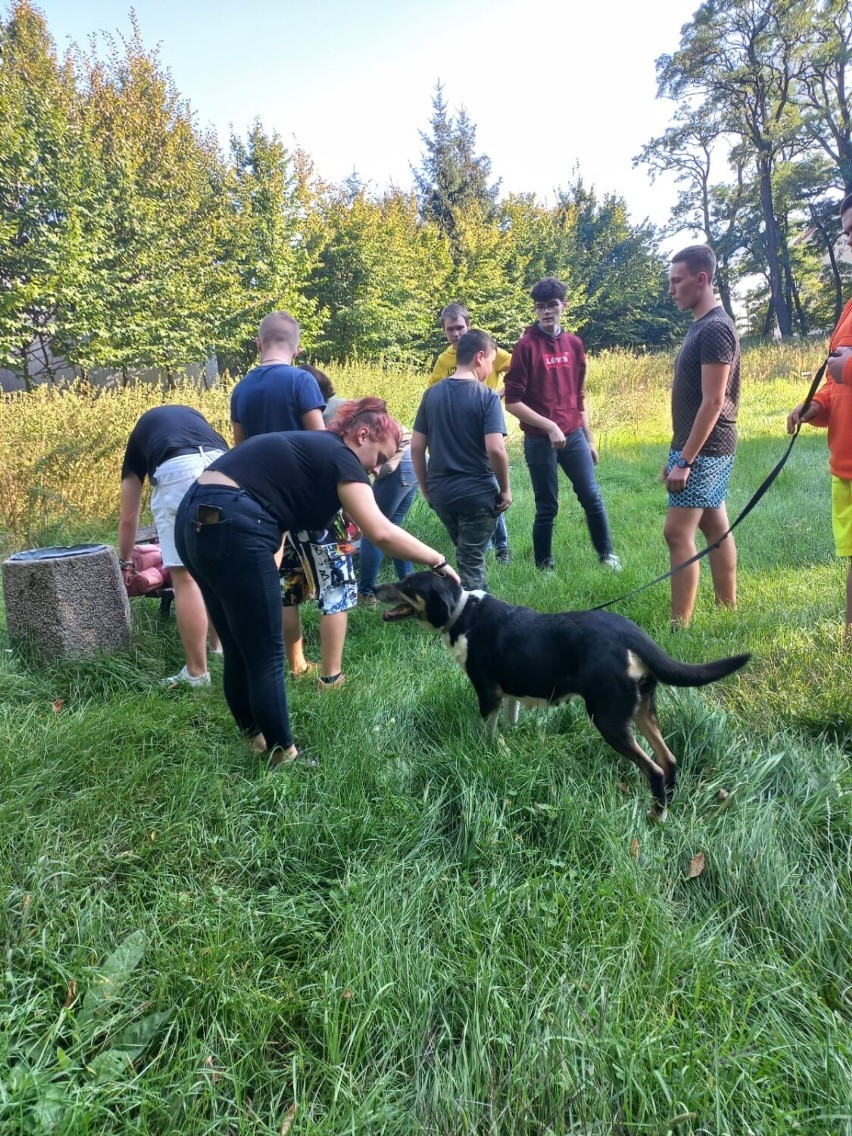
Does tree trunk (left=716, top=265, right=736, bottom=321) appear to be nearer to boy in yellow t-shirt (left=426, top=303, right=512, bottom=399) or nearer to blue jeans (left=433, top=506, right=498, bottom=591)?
boy in yellow t-shirt (left=426, top=303, right=512, bottom=399)

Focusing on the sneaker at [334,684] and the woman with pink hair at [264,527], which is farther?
the sneaker at [334,684]

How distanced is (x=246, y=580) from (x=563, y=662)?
1355 mm

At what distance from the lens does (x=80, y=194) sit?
11.1 m

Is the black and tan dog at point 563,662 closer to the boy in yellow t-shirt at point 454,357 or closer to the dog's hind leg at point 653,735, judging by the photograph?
the dog's hind leg at point 653,735

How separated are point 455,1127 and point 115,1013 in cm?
91

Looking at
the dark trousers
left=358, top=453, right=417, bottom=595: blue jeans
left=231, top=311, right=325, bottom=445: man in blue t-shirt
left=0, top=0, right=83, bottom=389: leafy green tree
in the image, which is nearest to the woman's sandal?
left=231, top=311, right=325, bottom=445: man in blue t-shirt

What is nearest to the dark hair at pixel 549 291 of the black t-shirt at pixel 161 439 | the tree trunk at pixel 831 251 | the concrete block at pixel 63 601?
the black t-shirt at pixel 161 439

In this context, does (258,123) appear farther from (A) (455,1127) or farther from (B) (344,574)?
(A) (455,1127)

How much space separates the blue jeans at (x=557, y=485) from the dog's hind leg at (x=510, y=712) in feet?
7.95

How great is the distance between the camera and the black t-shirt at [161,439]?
357 centimetres

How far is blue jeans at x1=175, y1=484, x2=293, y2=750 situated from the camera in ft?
7.78

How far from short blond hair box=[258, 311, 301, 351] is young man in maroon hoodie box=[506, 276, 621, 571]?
1939mm

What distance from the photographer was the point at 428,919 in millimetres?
1910

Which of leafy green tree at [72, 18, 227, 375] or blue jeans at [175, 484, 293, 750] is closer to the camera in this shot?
blue jeans at [175, 484, 293, 750]
